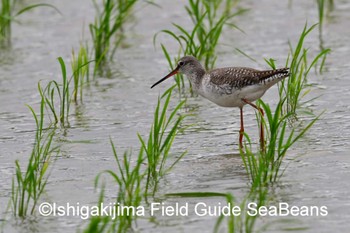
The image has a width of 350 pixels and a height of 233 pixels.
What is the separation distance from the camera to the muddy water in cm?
721

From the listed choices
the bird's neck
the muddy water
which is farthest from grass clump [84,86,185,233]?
the bird's neck

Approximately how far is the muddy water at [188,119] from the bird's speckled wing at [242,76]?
618 mm

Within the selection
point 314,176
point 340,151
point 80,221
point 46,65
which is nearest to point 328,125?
point 340,151

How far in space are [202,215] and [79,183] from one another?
1.50 m

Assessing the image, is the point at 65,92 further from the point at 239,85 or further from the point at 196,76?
the point at 239,85

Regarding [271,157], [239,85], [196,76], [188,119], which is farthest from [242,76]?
[271,157]

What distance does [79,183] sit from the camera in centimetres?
A: 792

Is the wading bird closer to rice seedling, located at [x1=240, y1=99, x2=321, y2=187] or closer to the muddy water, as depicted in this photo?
the muddy water

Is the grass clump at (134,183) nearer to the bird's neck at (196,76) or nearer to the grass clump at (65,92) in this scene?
the grass clump at (65,92)

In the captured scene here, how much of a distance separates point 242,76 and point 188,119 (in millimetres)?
1230

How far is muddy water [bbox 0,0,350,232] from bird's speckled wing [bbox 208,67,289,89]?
0.62m

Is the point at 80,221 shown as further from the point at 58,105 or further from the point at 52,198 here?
the point at 58,105

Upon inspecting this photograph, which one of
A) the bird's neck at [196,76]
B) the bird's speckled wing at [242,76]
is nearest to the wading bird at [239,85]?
the bird's speckled wing at [242,76]

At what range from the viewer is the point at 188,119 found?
10.0 m
